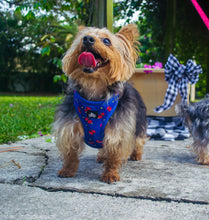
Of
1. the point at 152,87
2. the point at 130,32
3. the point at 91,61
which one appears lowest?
the point at 152,87

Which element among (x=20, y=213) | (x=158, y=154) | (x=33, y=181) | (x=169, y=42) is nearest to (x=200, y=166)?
(x=158, y=154)

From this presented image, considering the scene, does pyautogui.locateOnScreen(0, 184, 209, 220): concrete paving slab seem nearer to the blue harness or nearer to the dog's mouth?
the blue harness

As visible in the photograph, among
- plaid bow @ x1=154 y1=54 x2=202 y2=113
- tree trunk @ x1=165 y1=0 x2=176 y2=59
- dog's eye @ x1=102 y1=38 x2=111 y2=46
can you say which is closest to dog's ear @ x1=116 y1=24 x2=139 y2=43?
dog's eye @ x1=102 y1=38 x2=111 y2=46

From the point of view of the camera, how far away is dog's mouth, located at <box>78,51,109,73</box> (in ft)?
7.55

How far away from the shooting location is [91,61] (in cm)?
231

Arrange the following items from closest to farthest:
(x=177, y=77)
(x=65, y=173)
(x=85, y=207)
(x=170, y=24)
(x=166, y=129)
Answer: (x=85, y=207), (x=65, y=173), (x=177, y=77), (x=166, y=129), (x=170, y=24)

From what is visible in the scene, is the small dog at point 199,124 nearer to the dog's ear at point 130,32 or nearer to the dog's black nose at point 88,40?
the dog's ear at point 130,32

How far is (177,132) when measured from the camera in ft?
15.8

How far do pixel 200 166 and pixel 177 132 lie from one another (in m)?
1.80

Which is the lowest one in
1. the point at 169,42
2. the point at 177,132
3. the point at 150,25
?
the point at 177,132

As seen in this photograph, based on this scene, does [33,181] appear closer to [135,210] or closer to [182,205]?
[135,210]

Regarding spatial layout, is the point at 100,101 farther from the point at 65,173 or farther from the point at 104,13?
the point at 104,13

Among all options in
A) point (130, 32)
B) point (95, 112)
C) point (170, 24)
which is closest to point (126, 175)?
point (95, 112)

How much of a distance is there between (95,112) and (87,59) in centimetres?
49
